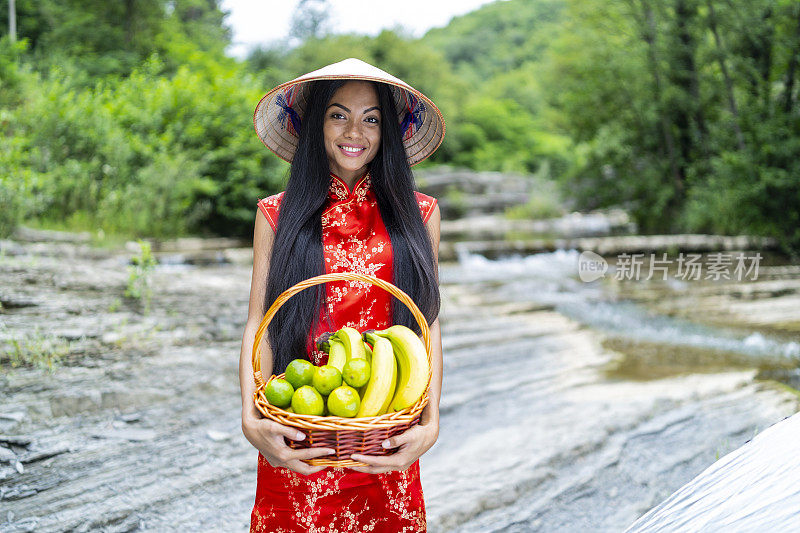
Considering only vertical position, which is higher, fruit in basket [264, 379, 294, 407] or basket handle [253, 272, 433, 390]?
basket handle [253, 272, 433, 390]

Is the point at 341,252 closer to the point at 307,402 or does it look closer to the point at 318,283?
the point at 318,283

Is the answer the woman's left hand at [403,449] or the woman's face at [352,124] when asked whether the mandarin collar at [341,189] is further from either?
the woman's left hand at [403,449]

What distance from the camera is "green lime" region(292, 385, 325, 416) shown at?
132 cm

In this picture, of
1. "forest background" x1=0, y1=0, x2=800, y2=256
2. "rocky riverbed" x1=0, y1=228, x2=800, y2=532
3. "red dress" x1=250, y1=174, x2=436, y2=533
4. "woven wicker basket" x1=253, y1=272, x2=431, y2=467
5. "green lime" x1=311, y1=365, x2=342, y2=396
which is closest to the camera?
"woven wicker basket" x1=253, y1=272, x2=431, y2=467

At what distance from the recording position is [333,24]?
125 feet

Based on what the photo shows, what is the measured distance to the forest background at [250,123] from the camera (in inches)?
384

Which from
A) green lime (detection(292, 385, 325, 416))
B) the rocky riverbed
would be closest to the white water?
the rocky riverbed

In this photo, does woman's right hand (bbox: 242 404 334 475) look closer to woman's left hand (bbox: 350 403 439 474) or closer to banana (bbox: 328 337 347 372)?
woman's left hand (bbox: 350 403 439 474)

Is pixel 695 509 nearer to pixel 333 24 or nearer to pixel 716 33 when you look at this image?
pixel 716 33

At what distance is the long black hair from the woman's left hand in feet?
1.24

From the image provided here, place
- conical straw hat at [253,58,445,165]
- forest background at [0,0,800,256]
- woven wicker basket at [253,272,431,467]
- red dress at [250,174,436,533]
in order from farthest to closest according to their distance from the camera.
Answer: forest background at [0,0,800,256], conical straw hat at [253,58,445,165], red dress at [250,174,436,533], woven wicker basket at [253,272,431,467]

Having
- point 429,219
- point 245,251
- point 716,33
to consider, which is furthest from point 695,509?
point 716,33

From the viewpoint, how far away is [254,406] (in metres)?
1.49

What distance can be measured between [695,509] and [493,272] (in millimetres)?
9021
